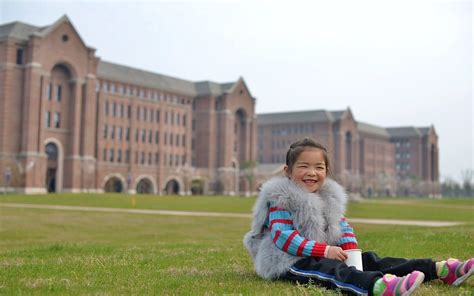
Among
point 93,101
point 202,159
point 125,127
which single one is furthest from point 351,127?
point 93,101

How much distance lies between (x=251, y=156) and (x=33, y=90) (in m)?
45.5

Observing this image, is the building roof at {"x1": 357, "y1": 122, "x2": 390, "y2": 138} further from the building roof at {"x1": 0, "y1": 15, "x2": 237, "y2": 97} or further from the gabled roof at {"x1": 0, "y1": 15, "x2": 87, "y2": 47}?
the gabled roof at {"x1": 0, "y1": 15, "x2": 87, "y2": 47}

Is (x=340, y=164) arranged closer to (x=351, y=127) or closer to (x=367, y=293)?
(x=351, y=127)

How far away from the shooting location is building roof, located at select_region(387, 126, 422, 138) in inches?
6260

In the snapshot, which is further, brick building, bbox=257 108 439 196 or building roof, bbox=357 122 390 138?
building roof, bbox=357 122 390 138

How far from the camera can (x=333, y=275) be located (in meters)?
5.16

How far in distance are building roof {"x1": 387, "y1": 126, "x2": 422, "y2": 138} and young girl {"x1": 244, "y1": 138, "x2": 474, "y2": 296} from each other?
159300 millimetres

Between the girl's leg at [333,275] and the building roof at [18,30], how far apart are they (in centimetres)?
6429

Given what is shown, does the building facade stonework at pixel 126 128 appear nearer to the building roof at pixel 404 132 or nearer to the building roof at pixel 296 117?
the building roof at pixel 296 117

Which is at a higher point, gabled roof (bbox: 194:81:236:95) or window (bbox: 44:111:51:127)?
gabled roof (bbox: 194:81:236:95)

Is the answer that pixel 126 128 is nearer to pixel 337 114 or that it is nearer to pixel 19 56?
pixel 19 56

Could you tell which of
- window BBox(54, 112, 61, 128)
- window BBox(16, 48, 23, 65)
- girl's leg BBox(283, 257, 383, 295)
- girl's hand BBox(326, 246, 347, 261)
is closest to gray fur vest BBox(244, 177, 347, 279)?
girl's leg BBox(283, 257, 383, 295)

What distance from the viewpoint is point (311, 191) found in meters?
5.98

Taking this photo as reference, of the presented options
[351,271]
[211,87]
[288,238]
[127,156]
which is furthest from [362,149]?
[351,271]
